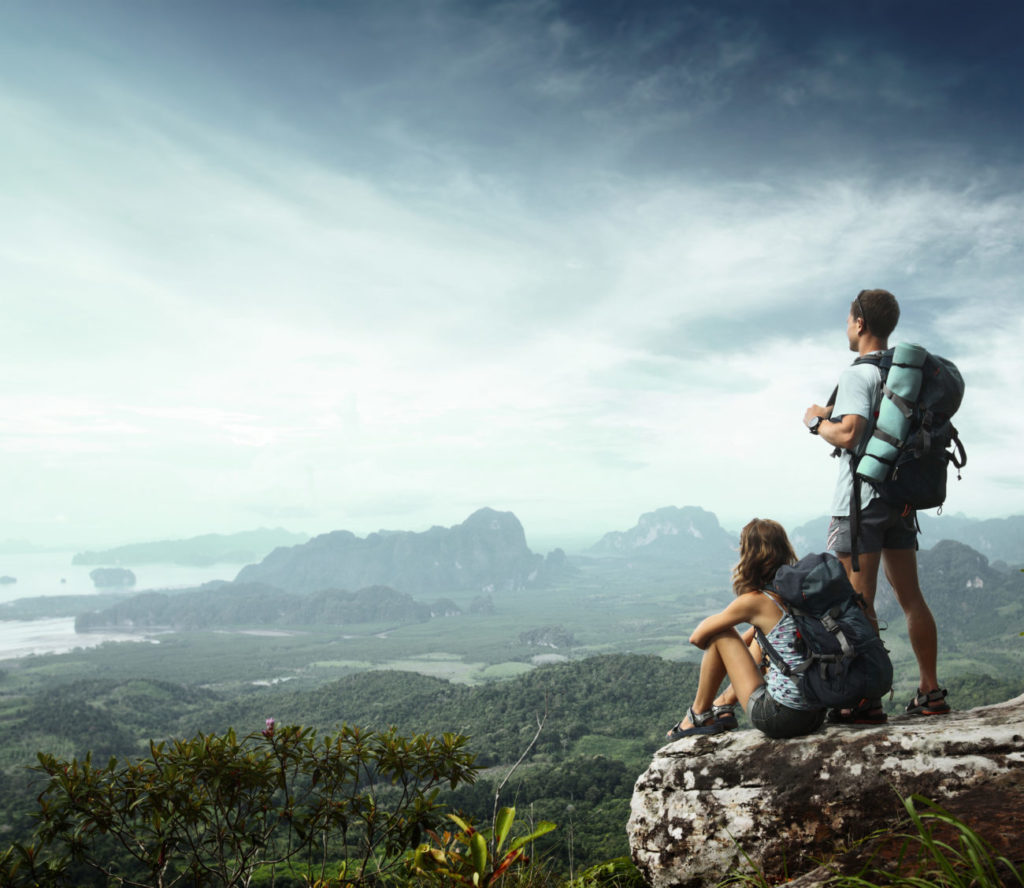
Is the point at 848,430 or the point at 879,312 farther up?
the point at 879,312

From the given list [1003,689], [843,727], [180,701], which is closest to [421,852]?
[843,727]

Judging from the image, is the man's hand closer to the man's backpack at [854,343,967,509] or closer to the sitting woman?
the man's backpack at [854,343,967,509]

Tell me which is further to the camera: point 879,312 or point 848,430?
point 879,312

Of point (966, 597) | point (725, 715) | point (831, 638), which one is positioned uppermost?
point (831, 638)

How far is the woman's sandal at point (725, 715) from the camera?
147 inches

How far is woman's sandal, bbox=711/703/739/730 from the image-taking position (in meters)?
3.74

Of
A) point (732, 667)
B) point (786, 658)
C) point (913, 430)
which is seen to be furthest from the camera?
point (732, 667)

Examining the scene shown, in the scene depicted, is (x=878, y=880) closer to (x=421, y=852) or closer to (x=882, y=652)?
(x=882, y=652)

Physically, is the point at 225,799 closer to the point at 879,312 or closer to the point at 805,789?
the point at 805,789

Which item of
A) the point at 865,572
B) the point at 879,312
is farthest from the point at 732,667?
the point at 879,312

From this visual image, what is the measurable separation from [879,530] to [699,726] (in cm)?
161

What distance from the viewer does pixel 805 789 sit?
303 centimetres

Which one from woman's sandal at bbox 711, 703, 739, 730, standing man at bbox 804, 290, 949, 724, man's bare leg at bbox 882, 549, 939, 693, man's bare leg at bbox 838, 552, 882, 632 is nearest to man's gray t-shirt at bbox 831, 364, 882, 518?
standing man at bbox 804, 290, 949, 724

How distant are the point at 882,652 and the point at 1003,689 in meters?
74.2
